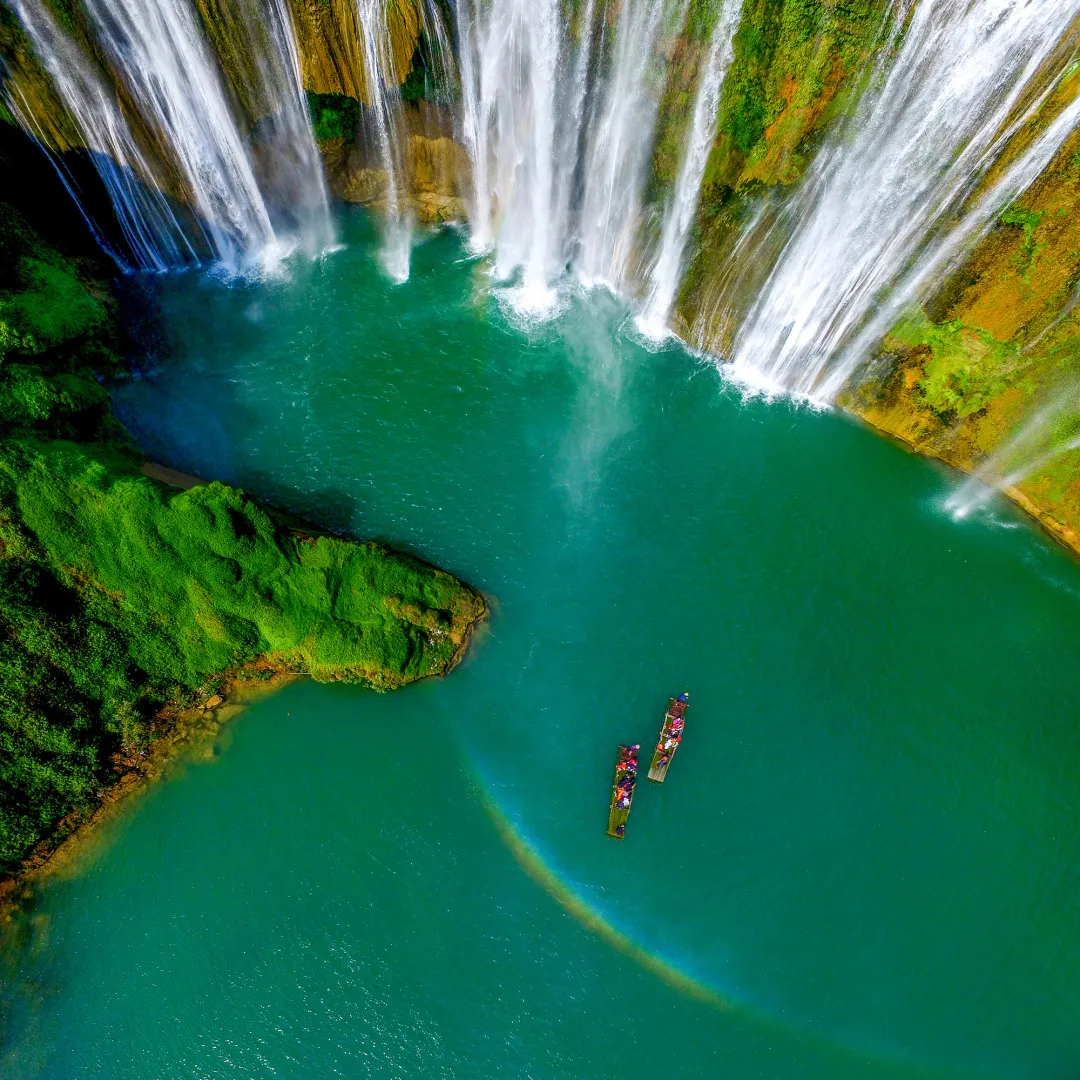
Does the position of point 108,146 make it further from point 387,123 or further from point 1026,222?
point 1026,222

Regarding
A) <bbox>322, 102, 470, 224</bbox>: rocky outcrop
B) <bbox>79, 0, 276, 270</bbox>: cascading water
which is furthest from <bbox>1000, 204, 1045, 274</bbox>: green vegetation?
<bbox>79, 0, 276, 270</bbox>: cascading water

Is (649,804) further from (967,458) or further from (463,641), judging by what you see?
(967,458)

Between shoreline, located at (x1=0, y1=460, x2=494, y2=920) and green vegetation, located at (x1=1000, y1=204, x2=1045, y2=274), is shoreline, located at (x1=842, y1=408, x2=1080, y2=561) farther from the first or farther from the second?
shoreline, located at (x1=0, y1=460, x2=494, y2=920)

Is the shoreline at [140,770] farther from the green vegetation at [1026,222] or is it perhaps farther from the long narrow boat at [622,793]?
the green vegetation at [1026,222]

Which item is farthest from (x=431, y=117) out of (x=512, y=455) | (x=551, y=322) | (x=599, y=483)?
(x=599, y=483)

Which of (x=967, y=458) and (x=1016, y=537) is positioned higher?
(x=967, y=458)

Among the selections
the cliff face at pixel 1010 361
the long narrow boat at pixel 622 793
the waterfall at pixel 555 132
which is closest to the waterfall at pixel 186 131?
the waterfall at pixel 555 132
